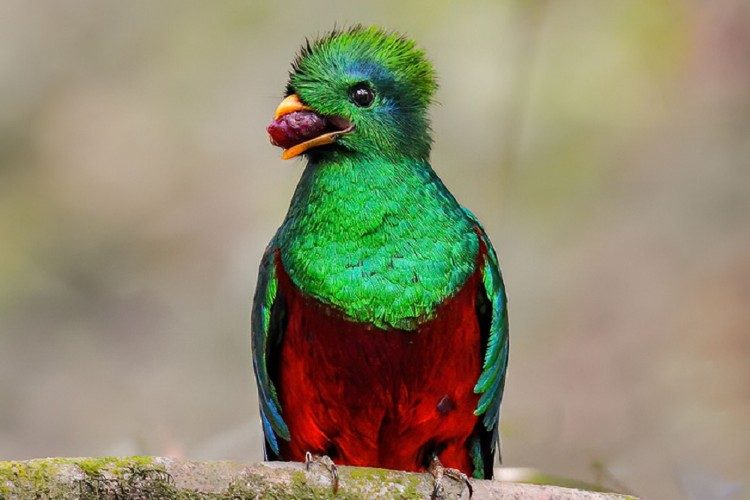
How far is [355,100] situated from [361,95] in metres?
0.03

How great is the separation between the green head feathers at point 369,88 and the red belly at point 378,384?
0.51 metres

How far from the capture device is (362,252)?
426 cm

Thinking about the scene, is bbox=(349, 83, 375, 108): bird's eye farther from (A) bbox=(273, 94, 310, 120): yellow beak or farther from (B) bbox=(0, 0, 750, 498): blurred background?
(B) bbox=(0, 0, 750, 498): blurred background

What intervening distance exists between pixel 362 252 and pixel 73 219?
380cm

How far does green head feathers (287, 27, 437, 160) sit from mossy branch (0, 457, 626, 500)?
113 cm

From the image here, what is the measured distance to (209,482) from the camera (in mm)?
3336

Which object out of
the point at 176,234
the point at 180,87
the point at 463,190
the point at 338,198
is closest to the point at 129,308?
the point at 176,234

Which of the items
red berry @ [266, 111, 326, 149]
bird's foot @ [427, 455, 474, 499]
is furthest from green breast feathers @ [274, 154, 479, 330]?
bird's foot @ [427, 455, 474, 499]

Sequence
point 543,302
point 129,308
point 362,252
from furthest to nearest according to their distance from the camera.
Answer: point 129,308 → point 543,302 → point 362,252

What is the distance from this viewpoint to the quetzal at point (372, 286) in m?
4.23

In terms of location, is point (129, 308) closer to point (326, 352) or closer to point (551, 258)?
point (551, 258)

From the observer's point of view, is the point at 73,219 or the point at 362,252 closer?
the point at 362,252

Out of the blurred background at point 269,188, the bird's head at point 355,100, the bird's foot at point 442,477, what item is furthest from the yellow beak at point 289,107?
the blurred background at point 269,188

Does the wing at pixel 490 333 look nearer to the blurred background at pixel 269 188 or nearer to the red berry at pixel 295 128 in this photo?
the red berry at pixel 295 128
